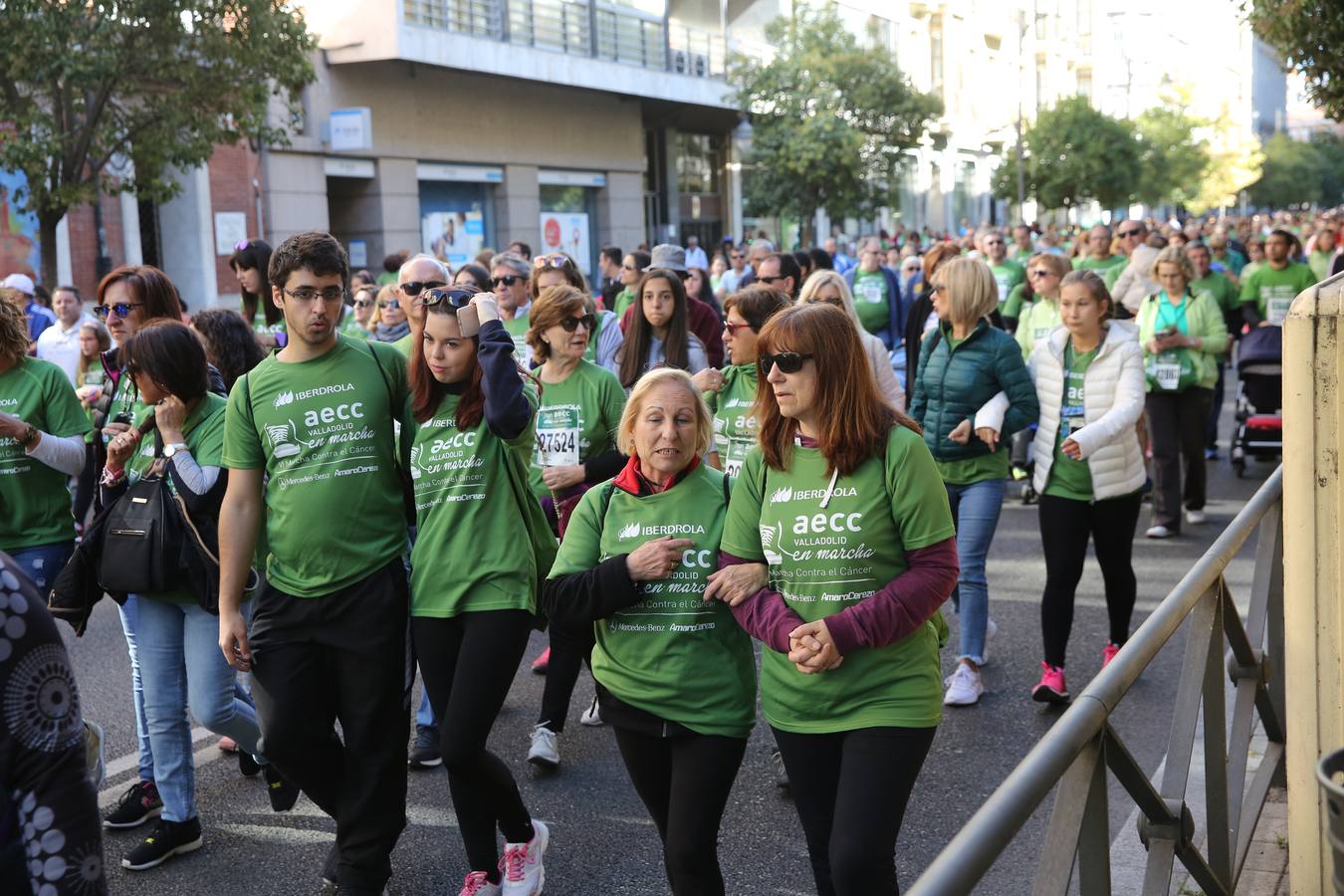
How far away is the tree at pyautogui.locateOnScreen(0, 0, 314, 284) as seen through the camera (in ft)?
43.3

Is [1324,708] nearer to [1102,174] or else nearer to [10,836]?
[10,836]

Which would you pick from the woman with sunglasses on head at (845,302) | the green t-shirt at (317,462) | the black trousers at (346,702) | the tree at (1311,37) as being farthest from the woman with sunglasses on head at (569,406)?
the tree at (1311,37)

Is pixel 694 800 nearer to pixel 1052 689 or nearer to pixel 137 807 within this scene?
A: pixel 137 807

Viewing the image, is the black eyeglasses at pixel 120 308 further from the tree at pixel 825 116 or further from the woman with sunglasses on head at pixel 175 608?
the tree at pixel 825 116

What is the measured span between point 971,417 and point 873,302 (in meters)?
7.21

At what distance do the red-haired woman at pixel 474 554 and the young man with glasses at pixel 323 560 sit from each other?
11cm

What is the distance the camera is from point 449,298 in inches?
171

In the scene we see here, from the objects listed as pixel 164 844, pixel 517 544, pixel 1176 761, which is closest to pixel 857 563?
pixel 1176 761

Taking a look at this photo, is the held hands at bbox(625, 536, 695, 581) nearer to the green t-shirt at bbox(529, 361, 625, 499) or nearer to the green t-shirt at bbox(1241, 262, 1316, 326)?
the green t-shirt at bbox(529, 361, 625, 499)

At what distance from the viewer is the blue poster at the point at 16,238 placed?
19500 mm

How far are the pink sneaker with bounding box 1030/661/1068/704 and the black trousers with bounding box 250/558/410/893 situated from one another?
305 centimetres

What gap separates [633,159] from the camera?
34594 mm

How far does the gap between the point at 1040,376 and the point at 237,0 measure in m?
10.9

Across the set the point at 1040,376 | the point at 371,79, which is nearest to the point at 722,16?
the point at 371,79
